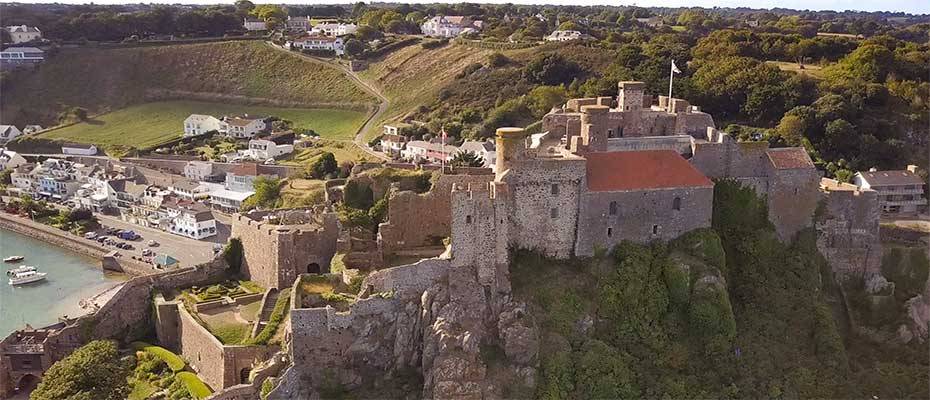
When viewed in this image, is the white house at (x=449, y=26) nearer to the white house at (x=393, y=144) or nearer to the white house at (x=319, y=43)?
the white house at (x=319, y=43)

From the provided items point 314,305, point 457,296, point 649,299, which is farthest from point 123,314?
point 649,299

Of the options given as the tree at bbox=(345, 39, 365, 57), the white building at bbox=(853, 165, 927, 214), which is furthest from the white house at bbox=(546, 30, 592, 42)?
the white building at bbox=(853, 165, 927, 214)

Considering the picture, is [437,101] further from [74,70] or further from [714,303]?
[74,70]

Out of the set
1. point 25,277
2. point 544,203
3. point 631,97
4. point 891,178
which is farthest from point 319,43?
point 544,203

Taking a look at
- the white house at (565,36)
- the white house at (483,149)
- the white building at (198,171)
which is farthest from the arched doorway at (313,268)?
the white house at (565,36)

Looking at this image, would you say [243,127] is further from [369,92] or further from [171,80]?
[171,80]

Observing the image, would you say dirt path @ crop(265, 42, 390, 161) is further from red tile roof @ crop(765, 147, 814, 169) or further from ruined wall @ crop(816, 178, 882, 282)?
ruined wall @ crop(816, 178, 882, 282)
